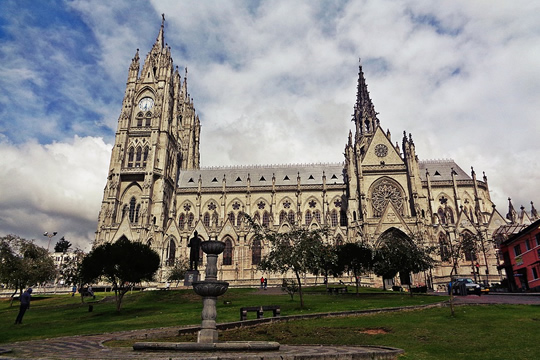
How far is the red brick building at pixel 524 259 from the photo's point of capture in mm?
36625

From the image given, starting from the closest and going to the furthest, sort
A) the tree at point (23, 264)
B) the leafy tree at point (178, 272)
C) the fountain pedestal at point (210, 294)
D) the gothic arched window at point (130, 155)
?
the fountain pedestal at point (210, 294) < the tree at point (23, 264) < the leafy tree at point (178, 272) < the gothic arched window at point (130, 155)

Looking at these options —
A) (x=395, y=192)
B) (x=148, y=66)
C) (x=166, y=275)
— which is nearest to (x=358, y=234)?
(x=395, y=192)

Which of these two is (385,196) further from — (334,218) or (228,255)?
(228,255)

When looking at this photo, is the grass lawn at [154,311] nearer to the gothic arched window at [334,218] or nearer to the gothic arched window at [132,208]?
the gothic arched window at [132,208]

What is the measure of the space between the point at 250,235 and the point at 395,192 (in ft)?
77.9

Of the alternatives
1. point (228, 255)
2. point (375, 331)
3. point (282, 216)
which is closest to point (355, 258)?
point (375, 331)

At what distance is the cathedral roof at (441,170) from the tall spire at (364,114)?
12.9 m

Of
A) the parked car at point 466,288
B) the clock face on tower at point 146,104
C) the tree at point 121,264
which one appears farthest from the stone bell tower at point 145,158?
the parked car at point 466,288

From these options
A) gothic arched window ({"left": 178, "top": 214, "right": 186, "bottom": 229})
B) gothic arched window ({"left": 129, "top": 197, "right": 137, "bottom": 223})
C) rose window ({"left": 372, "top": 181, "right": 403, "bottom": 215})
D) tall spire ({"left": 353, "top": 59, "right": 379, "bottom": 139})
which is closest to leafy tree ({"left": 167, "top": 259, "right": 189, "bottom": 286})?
gothic arched window ({"left": 129, "top": 197, "right": 137, "bottom": 223})

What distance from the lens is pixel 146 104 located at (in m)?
69.2

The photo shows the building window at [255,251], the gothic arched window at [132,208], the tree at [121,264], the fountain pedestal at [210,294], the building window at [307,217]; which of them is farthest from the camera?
the building window at [307,217]

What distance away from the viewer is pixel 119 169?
61375 mm

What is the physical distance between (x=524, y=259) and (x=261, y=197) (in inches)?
1571

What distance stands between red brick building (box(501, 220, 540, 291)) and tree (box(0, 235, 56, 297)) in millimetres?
54628
